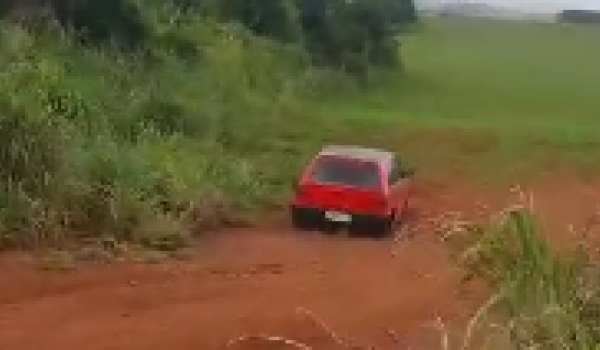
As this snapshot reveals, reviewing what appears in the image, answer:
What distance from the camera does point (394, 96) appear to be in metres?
47.8

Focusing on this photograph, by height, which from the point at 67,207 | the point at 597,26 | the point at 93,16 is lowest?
the point at 597,26

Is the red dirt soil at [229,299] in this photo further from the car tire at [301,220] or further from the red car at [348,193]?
the car tire at [301,220]

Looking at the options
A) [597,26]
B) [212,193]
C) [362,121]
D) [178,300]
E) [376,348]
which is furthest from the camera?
[597,26]

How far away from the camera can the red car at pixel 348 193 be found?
20109mm

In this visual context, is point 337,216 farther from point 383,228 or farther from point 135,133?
point 135,133

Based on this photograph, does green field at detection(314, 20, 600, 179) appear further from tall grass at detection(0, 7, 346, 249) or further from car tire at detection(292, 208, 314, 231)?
car tire at detection(292, 208, 314, 231)

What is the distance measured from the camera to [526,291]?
5.11m

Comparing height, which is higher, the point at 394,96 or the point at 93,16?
the point at 93,16

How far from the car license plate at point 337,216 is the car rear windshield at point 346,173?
1.76ft

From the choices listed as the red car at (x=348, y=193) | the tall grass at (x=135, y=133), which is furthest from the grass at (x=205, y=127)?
the red car at (x=348, y=193)

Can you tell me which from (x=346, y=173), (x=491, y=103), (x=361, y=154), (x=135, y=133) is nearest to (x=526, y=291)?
(x=346, y=173)

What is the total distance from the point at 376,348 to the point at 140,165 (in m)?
7.60

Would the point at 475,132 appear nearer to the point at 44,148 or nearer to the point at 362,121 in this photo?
the point at 362,121

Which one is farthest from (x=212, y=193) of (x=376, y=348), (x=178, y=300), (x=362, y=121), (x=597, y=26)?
(x=597, y=26)
